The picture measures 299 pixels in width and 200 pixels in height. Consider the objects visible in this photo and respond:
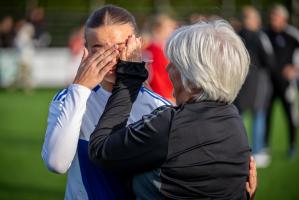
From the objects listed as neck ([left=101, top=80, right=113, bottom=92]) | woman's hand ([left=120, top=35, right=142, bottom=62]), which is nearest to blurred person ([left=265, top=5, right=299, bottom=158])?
neck ([left=101, top=80, right=113, bottom=92])

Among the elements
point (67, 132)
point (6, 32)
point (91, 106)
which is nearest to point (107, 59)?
point (67, 132)

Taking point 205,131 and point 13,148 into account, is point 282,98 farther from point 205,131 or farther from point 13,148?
point 205,131

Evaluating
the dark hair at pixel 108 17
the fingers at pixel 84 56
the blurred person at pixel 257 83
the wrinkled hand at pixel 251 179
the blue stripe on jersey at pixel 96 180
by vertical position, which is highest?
the dark hair at pixel 108 17

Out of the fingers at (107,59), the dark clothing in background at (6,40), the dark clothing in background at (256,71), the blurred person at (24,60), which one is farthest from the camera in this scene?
the dark clothing in background at (6,40)

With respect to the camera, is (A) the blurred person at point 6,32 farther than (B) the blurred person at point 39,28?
Yes

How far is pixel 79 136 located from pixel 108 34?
21.4 inches

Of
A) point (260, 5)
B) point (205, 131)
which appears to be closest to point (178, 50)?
point (205, 131)

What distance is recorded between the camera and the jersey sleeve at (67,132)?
10.4 feet

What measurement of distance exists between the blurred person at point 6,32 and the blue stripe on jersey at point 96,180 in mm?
28436

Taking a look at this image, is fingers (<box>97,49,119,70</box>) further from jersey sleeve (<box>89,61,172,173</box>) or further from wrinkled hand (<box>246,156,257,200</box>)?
wrinkled hand (<box>246,156,257,200</box>)

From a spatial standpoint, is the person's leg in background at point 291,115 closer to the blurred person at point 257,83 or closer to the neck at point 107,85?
the blurred person at point 257,83

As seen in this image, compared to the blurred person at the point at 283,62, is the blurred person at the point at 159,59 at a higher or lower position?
higher

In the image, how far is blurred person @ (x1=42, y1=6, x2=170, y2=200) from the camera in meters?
3.17

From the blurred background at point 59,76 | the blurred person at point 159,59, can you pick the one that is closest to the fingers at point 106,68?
the blurred background at point 59,76
